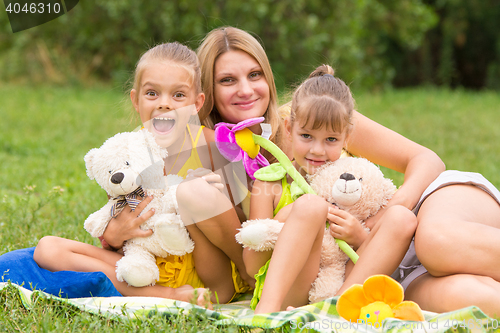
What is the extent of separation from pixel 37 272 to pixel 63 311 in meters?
0.27

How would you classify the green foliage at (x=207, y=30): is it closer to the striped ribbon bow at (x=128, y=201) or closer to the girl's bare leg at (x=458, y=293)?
the striped ribbon bow at (x=128, y=201)

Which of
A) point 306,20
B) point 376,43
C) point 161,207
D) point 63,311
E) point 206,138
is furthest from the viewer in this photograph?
point 376,43

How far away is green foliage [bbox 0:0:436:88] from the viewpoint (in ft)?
30.1

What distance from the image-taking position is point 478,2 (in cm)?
1258

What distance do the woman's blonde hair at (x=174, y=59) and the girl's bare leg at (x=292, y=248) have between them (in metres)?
0.92

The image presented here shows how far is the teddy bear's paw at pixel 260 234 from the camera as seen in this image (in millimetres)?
1965

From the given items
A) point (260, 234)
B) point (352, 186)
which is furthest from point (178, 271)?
point (352, 186)

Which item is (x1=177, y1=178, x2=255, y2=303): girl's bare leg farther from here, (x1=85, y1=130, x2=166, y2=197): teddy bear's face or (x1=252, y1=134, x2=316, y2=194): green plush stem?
(x1=252, y1=134, x2=316, y2=194): green plush stem

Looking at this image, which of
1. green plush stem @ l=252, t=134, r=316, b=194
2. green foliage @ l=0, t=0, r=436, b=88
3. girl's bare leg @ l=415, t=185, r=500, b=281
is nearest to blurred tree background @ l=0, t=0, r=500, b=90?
green foliage @ l=0, t=0, r=436, b=88

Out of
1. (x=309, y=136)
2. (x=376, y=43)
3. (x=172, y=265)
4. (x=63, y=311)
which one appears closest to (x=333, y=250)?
(x=309, y=136)

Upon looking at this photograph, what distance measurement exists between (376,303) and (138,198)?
108 cm

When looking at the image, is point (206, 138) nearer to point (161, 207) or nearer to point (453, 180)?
point (161, 207)

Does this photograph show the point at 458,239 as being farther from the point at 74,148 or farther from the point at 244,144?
the point at 74,148

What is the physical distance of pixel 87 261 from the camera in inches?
86.0
